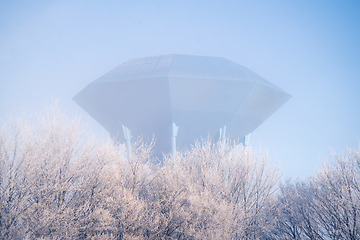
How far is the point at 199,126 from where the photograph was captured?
37.5m

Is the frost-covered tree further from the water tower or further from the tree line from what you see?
the water tower

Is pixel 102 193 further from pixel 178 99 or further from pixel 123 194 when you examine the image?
pixel 178 99

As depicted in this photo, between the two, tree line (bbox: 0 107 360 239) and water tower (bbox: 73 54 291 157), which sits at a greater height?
water tower (bbox: 73 54 291 157)

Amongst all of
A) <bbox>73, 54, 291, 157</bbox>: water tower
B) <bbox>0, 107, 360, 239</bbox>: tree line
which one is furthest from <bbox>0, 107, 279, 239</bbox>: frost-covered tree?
<bbox>73, 54, 291, 157</bbox>: water tower

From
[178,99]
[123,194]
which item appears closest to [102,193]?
[123,194]

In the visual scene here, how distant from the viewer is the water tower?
31.0 m

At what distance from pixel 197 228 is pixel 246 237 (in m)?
3.32

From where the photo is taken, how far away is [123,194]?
11.9 meters

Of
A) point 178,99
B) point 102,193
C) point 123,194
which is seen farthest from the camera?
point 178,99

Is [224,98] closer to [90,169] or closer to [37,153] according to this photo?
[90,169]

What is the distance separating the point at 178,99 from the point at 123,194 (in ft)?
71.9

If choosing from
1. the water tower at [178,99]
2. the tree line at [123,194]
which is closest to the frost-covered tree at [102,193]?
the tree line at [123,194]

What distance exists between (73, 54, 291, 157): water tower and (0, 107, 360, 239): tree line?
1451cm

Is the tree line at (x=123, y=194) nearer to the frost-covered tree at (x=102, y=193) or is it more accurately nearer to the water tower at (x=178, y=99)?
the frost-covered tree at (x=102, y=193)
